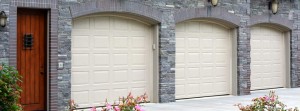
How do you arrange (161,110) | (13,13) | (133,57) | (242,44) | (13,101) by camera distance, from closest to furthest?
(13,101) < (13,13) < (161,110) < (133,57) < (242,44)

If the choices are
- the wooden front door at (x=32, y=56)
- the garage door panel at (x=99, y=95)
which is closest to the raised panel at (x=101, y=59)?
the garage door panel at (x=99, y=95)

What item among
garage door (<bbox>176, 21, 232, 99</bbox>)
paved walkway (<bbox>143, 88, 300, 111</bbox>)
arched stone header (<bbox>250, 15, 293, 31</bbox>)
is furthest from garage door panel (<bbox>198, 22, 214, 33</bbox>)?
paved walkway (<bbox>143, 88, 300, 111</bbox>)

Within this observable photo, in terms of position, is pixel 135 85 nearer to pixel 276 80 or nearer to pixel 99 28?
pixel 99 28

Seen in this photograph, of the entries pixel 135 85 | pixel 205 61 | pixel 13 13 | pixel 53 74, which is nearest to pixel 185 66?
pixel 205 61

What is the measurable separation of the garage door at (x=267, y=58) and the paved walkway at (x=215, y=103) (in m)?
0.97

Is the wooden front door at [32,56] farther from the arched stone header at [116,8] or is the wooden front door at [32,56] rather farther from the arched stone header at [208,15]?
the arched stone header at [208,15]

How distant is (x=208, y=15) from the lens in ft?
47.8

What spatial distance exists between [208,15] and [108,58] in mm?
3547

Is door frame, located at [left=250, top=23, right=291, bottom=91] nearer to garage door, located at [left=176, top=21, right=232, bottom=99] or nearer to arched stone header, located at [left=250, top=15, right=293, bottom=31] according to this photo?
arched stone header, located at [left=250, top=15, right=293, bottom=31]

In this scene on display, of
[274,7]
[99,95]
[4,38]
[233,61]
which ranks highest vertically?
[274,7]

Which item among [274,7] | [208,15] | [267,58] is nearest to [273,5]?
[274,7]

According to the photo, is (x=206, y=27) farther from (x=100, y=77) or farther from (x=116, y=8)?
(x=100, y=77)

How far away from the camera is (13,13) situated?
10531 mm

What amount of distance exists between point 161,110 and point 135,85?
1.59m
